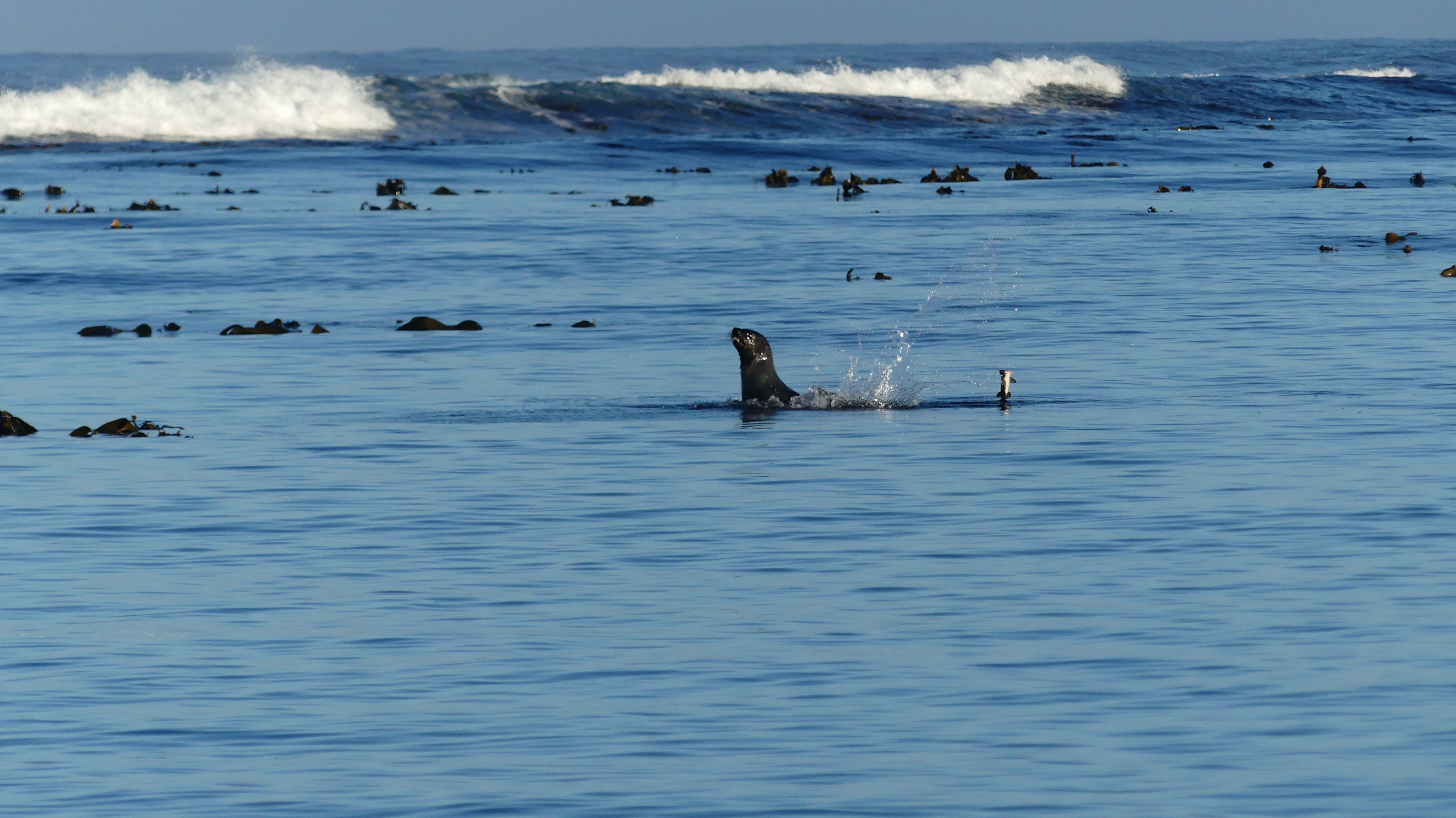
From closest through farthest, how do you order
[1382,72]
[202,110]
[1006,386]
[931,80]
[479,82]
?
1. [1006,386]
2. [202,110]
3. [479,82]
4. [931,80]
5. [1382,72]

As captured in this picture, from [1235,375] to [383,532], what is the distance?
32.0 feet

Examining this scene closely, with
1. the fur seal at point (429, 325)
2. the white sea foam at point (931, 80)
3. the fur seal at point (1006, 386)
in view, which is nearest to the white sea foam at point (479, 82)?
the white sea foam at point (931, 80)

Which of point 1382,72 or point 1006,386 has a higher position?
point 1382,72

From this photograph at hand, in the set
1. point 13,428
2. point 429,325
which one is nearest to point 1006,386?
point 13,428

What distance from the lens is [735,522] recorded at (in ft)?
Answer: 47.9

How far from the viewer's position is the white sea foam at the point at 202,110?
75.6 meters

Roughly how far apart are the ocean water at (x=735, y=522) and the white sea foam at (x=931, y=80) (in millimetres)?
53742

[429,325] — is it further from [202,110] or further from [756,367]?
[202,110]

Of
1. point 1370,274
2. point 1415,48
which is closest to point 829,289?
point 1370,274

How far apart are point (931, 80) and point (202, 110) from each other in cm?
3216

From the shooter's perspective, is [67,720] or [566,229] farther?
[566,229]

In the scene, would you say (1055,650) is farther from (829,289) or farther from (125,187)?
(125,187)

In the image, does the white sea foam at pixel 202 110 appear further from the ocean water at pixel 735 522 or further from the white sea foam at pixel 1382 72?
the white sea foam at pixel 1382 72

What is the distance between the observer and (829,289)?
30641 millimetres
